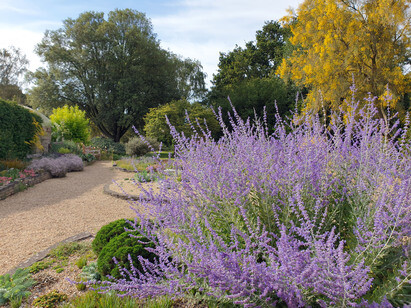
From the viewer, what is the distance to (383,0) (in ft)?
34.0

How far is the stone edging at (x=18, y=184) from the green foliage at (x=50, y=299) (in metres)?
5.42

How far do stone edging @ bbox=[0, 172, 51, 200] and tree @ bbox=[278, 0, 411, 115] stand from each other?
30.5 feet

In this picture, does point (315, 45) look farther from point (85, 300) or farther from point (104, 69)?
point (104, 69)

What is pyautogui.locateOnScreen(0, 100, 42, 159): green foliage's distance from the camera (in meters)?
9.66

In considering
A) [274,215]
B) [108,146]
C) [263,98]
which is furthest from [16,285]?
[263,98]

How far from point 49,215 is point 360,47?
11.0 meters

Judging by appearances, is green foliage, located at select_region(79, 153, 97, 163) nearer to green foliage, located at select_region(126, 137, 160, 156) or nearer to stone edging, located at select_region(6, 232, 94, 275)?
green foliage, located at select_region(126, 137, 160, 156)

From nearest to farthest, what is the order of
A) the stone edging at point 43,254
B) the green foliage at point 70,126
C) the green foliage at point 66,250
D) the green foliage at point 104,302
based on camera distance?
the green foliage at point 104,302, the stone edging at point 43,254, the green foliage at point 66,250, the green foliage at point 70,126

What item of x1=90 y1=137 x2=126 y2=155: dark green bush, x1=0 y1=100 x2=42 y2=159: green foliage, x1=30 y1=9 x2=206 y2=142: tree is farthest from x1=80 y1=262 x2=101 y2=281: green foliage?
x1=30 y1=9 x2=206 y2=142: tree

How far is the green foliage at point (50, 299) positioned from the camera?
8.63 feet

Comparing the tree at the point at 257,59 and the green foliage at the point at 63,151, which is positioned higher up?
the tree at the point at 257,59

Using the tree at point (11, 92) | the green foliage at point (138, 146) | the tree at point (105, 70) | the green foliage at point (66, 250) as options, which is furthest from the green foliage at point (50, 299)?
the tree at point (11, 92)

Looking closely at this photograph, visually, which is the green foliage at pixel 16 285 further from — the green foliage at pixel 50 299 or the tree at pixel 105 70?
the tree at pixel 105 70

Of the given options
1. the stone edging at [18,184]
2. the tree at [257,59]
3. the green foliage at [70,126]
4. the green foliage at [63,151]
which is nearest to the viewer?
the stone edging at [18,184]
